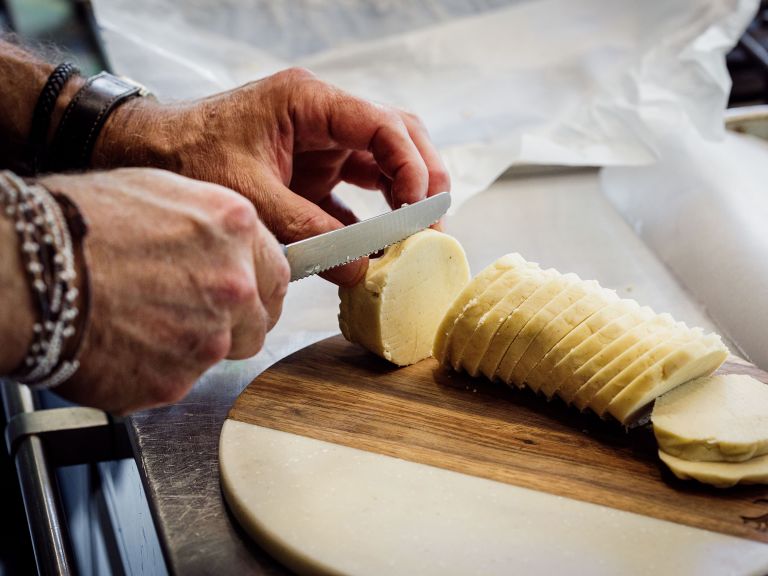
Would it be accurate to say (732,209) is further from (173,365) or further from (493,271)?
(173,365)

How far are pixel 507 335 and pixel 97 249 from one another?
0.89 meters

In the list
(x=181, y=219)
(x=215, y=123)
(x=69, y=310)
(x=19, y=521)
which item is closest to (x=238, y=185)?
(x=215, y=123)

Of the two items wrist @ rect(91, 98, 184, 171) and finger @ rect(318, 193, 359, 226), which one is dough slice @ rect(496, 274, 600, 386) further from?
wrist @ rect(91, 98, 184, 171)

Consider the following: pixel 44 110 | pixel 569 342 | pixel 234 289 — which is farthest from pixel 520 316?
pixel 44 110

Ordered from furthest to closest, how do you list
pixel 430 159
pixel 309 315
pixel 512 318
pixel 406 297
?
pixel 309 315, pixel 430 159, pixel 406 297, pixel 512 318

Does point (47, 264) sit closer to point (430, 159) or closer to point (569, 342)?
point (569, 342)

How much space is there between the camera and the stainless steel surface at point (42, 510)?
155 centimetres

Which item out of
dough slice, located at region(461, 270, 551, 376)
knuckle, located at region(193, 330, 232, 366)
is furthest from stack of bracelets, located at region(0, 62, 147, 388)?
dough slice, located at region(461, 270, 551, 376)

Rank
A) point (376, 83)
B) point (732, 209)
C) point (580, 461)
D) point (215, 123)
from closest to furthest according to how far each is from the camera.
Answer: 1. point (580, 461)
2. point (215, 123)
3. point (732, 209)
4. point (376, 83)

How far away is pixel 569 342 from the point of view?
1672mm

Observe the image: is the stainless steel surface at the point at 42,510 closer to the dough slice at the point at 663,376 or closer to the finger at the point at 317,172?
the finger at the point at 317,172

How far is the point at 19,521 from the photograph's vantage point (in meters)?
2.46

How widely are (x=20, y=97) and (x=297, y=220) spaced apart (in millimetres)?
890

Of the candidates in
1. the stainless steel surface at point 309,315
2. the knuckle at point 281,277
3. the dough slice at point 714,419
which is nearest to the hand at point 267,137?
the knuckle at point 281,277
